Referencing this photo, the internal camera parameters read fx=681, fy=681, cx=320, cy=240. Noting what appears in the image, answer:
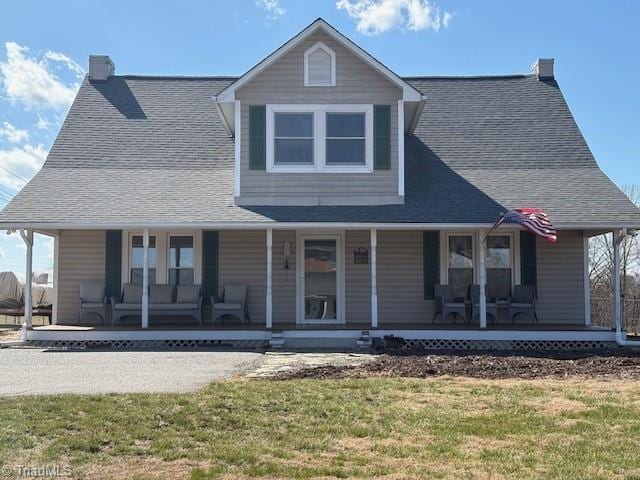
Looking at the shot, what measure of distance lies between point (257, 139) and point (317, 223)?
2345 millimetres

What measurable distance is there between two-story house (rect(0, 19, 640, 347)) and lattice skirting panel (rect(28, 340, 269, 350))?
3.4 inches

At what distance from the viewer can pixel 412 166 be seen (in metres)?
15.3

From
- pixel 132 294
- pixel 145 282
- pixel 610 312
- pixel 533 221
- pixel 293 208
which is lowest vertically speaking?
pixel 610 312

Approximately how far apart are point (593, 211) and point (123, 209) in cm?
926

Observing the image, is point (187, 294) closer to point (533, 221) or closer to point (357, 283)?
point (357, 283)

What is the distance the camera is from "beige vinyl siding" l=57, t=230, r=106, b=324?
14.6 m

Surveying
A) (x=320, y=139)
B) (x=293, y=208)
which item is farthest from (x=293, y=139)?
(x=293, y=208)

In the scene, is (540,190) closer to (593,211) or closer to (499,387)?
(593,211)

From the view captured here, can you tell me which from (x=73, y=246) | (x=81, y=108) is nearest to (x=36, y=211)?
(x=73, y=246)

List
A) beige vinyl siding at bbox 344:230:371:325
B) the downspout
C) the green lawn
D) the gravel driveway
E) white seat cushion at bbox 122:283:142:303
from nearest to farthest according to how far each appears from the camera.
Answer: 1. the green lawn
2. the gravel driveway
3. the downspout
4. white seat cushion at bbox 122:283:142:303
5. beige vinyl siding at bbox 344:230:371:325

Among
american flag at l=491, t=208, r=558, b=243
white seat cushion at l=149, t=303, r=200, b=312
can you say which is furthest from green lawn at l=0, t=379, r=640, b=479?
white seat cushion at l=149, t=303, r=200, b=312

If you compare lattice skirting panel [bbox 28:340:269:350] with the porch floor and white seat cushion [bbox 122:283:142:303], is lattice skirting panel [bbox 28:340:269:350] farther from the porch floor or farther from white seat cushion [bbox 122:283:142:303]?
white seat cushion [bbox 122:283:142:303]

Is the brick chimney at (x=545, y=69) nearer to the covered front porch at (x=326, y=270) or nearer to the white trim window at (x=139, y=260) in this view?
the covered front porch at (x=326, y=270)

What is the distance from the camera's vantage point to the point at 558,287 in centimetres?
1457
